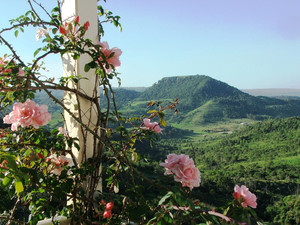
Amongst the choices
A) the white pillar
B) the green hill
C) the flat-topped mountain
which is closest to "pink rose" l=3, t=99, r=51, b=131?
the white pillar

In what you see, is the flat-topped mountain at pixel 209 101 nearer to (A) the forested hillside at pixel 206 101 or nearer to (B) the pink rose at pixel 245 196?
(A) the forested hillside at pixel 206 101

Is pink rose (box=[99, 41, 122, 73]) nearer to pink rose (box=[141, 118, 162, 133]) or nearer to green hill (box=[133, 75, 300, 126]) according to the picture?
pink rose (box=[141, 118, 162, 133])

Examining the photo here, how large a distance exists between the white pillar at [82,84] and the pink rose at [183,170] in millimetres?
436

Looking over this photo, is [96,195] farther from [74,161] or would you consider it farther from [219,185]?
[219,185]

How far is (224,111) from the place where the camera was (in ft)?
→ 190

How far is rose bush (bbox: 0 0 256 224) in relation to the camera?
789mm

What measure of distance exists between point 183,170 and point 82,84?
56 centimetres

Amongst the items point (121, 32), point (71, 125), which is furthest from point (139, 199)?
point (121, 32)

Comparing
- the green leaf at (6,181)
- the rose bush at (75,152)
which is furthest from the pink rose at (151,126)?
the green leaf at (6,181)

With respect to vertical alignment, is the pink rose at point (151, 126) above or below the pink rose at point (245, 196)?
above

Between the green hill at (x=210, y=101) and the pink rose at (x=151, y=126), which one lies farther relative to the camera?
the green hill at (x=210, y=101)

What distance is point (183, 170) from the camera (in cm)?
76

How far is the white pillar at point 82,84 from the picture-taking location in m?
1.07

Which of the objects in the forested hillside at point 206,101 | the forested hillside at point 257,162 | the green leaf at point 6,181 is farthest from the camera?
the forested hillside at point 206,101
